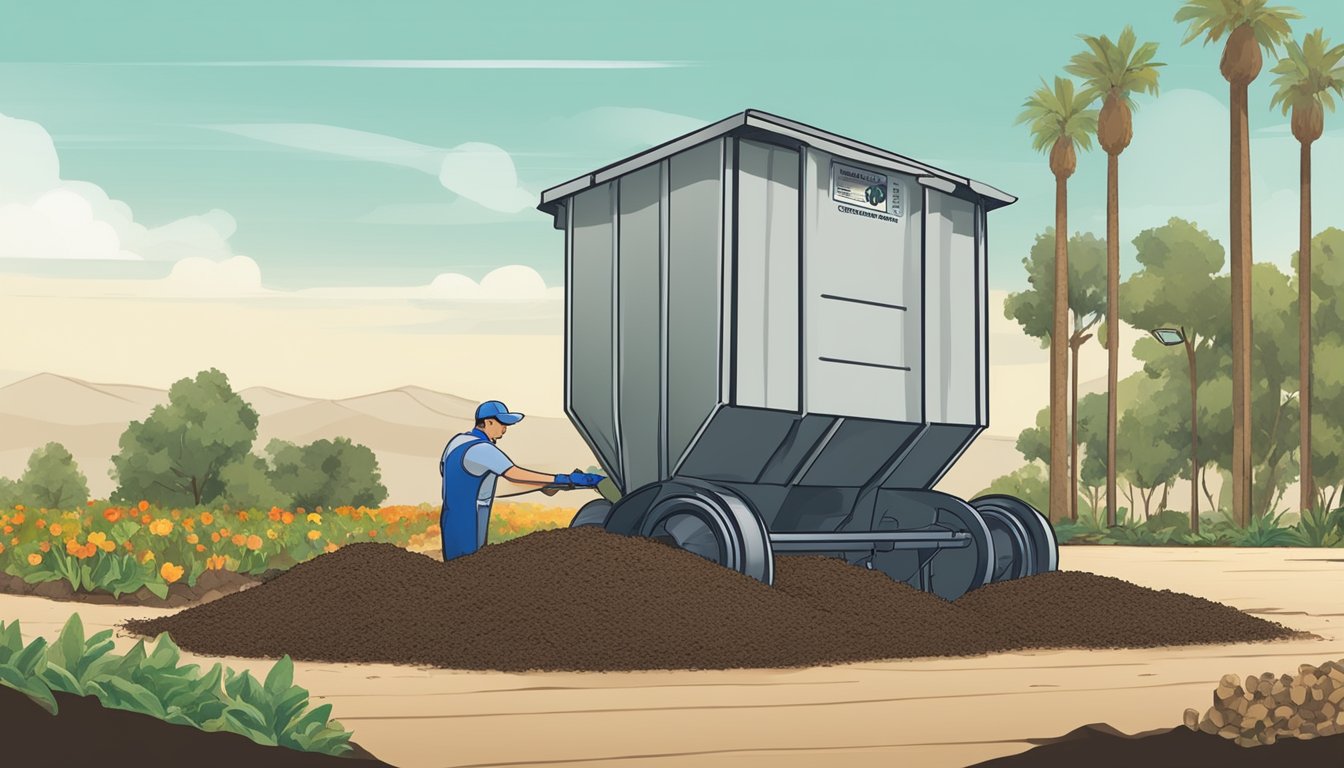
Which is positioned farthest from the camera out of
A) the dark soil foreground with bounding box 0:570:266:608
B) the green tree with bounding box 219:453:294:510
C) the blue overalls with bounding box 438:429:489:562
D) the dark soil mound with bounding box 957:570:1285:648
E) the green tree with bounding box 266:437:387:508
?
the green tree with bounding box 266:437:387:508

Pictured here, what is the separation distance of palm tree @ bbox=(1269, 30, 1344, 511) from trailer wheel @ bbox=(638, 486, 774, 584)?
88.0 ft

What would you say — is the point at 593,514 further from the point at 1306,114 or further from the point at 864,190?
the point at 1306,114

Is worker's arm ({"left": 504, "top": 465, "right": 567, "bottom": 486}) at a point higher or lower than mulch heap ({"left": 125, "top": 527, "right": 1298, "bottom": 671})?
higher

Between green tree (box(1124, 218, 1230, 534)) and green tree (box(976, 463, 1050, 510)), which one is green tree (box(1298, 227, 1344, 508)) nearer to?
green tree (box(1124, 218, 1230, 534))

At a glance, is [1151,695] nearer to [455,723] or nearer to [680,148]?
[455,723]

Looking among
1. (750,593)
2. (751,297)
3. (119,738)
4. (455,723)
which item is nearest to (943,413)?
(751,297)

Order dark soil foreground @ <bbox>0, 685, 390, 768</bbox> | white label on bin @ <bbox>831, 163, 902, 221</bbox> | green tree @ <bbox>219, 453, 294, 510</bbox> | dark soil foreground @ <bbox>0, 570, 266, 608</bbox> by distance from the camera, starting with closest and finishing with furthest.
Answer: dark soil foreground @ <bbox>0, 685, 390, 768</bbox> < white label on bin @ <bbox>831, 163, 902, 221</bbox> < dark soil foreground @ <bbox>0, 570, 266, 608</bbox> < green tree @ <bbox>219, 453, 294, 510</bbox>

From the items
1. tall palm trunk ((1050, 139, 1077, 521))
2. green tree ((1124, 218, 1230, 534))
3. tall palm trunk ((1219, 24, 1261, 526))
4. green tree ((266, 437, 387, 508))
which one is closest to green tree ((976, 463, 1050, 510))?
green tree ((1124, 218, 1230, 534))

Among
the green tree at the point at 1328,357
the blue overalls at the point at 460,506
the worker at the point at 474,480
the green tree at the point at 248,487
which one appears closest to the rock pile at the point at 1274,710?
the worker at the point at 474,480

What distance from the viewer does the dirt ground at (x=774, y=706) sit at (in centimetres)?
484

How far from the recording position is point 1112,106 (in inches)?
1452

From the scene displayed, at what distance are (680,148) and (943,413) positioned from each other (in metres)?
3.07

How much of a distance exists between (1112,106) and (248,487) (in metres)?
26.1

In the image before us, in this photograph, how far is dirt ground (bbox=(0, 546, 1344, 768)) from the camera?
484 centimetres
